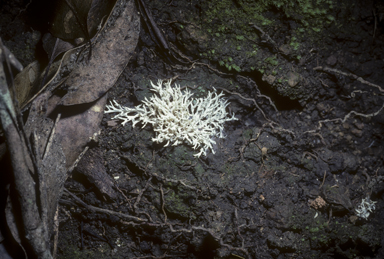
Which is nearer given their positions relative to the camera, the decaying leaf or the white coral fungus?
the decaying leaf

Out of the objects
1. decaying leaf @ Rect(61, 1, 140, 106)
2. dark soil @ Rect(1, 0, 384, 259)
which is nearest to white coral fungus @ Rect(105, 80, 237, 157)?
dark soil @ Rect(1, 0, 384, 259)

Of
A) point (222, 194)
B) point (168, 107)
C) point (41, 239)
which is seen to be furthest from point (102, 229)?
point (168, 107)

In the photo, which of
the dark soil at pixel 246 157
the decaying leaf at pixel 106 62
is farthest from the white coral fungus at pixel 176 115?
the decaying leaf at pixel 106 62

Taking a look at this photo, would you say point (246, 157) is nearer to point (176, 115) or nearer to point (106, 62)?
point (176, 115)

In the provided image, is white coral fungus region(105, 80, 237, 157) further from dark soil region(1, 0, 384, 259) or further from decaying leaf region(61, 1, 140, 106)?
decaying leaf region(61, 1, 140, 106)

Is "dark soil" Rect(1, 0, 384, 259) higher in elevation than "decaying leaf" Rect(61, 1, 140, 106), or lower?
lower

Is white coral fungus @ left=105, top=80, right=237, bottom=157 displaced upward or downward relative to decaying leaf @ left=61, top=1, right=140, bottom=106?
downward

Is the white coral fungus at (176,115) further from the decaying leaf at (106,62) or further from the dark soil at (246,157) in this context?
the decaying leaf at (106,62)
